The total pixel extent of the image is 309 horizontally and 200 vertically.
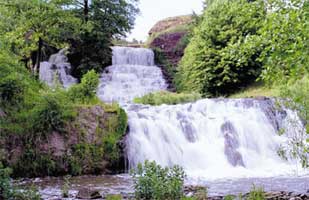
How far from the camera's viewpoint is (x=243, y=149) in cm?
1205

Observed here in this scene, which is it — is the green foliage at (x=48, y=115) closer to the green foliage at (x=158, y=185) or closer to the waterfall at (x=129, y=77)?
the green foliage at (x=158, y=185)

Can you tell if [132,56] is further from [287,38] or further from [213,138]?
[287,38]

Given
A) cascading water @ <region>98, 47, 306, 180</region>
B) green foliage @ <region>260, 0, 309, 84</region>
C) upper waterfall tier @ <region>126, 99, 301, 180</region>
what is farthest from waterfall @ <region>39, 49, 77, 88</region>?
green foliage @ <region>260, 0, 309, 84</region>

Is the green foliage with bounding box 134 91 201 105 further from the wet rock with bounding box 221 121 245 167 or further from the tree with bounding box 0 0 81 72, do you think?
the wet rock with bounding box 221 121 245 167

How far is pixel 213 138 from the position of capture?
12.5 m

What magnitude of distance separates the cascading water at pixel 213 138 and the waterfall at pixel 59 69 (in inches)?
331

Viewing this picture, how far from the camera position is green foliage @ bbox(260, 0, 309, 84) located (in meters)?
3.53

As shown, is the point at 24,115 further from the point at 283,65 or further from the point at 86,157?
the point at 283,65

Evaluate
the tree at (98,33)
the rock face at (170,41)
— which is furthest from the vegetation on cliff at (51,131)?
the rock face at (170,41)

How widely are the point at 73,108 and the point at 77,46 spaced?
12422mm

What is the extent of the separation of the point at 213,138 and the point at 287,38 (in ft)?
29.4

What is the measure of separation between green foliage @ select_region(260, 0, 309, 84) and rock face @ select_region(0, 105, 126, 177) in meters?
7.13

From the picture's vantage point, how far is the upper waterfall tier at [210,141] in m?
11.1

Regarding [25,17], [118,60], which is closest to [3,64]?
[25,17]
